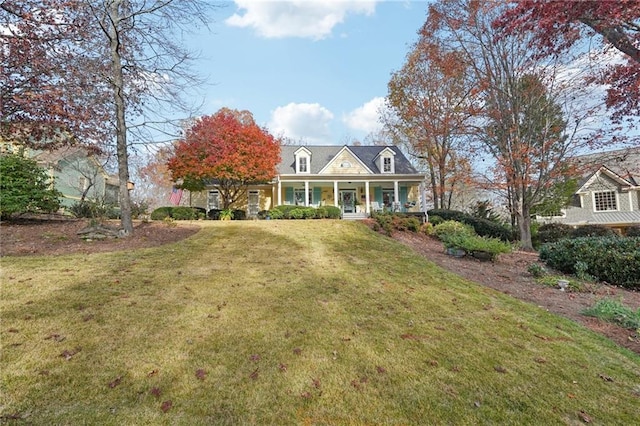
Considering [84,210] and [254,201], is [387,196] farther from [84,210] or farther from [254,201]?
[84,210]

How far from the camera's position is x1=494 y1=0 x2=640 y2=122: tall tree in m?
5.05

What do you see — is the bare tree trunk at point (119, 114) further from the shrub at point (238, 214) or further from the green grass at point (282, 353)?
the shrub at point (238, 214)

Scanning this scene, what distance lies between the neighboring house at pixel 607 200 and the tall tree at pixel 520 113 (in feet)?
36.4

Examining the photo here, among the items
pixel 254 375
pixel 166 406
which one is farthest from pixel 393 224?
pixel 166 406

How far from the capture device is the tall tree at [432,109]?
20250 millimetres

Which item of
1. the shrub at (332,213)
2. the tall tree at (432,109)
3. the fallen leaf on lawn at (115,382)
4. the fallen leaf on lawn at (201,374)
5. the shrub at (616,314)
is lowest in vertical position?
the shrub at (616,314)

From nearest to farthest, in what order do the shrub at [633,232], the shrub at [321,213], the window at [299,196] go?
the shrub at [633,232]
the shrub at [321,213]
the window at [299,196]

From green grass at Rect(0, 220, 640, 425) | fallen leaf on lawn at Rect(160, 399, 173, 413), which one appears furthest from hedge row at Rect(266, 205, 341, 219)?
fallen leaf on lawn at Rect(160, 399, 173, 413)

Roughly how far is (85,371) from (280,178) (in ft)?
61.4

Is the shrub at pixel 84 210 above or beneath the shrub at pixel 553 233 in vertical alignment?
above

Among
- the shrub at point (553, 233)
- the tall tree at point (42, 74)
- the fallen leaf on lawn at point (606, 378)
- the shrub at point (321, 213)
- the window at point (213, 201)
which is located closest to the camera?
the fallen leaf on lawn at point (606, 378)

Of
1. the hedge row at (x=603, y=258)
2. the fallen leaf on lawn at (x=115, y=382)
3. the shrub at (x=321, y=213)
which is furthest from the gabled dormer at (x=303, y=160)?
the fallen leaf on lawn at (x=115, y=382)

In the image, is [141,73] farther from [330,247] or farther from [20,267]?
[330,247]

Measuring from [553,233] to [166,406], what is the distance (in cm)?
1970
